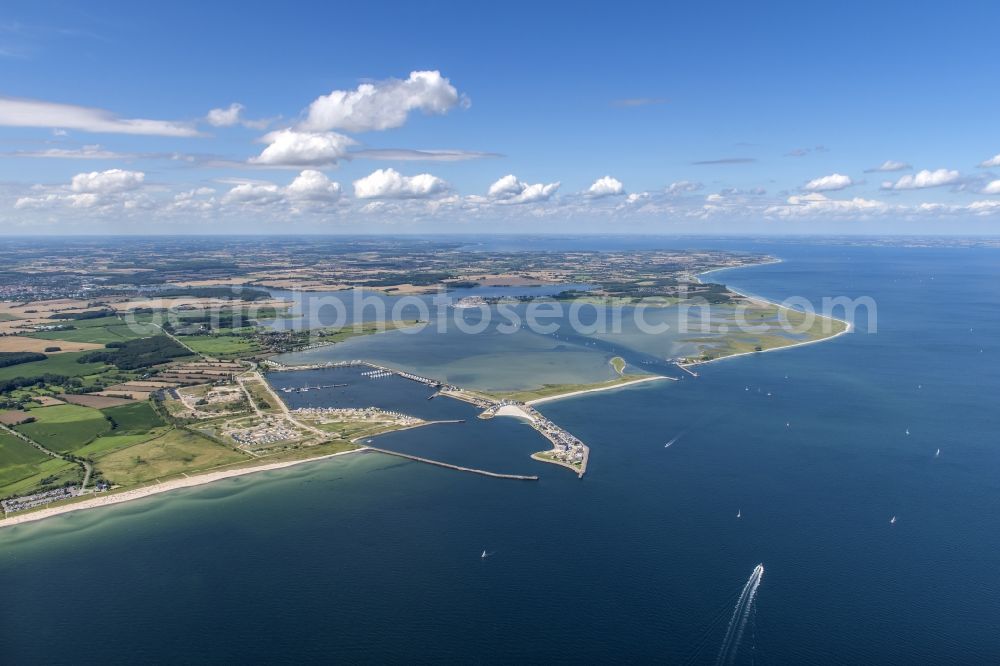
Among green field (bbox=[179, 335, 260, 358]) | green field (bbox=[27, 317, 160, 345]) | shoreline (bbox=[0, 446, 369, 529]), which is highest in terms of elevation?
green field (bbox=[27, 317, 160, 345])

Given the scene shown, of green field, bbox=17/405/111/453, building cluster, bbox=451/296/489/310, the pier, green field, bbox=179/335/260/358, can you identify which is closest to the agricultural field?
green field, bbox=17/405/111/453

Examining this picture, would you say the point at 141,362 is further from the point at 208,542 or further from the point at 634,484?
the point at 634,484

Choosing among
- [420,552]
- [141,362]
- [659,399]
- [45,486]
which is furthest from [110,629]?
[141,362]

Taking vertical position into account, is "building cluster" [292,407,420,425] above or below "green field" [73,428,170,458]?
above

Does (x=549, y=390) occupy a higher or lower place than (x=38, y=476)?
higher

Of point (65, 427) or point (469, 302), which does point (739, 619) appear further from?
point (469, 302)

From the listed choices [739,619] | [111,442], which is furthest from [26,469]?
[739,619]

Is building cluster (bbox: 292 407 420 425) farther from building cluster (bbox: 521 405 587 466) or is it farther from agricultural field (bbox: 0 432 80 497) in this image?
agricultural field (bbox: 0 432 80 497)
